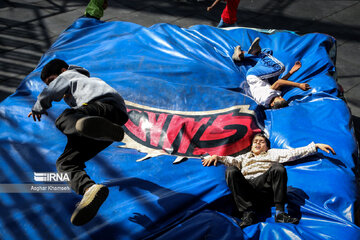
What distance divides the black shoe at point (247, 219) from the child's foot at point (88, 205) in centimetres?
131

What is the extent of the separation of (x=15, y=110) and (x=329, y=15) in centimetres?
752

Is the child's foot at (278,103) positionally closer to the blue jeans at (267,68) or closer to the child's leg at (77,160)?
the blue jeans at (267,68)

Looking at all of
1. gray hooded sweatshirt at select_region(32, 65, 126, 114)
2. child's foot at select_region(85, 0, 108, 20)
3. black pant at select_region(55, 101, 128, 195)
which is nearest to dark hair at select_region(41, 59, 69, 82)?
gray hooded sweatshirt at select_region(32, 65, 126, 114)

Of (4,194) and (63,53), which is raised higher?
(63,53)

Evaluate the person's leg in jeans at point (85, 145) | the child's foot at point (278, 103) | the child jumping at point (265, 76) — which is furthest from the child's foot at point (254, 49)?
the person's leg in jeans at point (85, 145)

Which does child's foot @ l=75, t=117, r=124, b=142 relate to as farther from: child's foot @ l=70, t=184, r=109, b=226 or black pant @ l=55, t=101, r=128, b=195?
child's foot @ l=70, t=184, r=109, b=226

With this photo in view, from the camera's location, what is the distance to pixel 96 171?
3920 millimetres

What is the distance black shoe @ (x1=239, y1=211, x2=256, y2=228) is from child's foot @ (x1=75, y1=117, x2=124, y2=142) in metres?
1.43

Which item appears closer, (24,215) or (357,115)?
(24,215)

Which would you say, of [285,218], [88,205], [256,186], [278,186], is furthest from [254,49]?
Result: [88,205]

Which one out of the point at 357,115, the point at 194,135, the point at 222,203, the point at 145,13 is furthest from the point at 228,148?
the point at 145,13

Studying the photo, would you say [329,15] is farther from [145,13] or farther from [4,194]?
[4,194]

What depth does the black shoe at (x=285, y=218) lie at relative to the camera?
3326 mm

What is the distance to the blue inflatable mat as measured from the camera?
3.34 m
